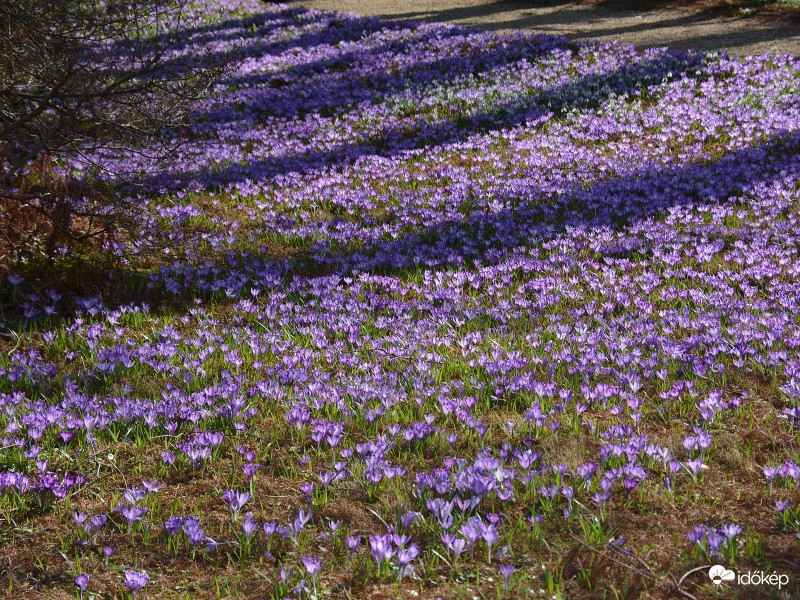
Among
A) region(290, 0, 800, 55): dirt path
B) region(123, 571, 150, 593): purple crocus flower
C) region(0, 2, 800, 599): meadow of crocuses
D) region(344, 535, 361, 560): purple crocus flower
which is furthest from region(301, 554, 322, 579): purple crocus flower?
region(290, 0, 800, 55): dirt path

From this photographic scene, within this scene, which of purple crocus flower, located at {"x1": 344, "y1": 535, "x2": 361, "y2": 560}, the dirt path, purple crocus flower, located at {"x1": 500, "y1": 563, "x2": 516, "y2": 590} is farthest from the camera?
the dirt path

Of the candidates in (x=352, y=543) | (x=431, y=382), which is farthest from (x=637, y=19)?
(x=352, y=543)

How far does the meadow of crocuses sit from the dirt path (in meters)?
6.31

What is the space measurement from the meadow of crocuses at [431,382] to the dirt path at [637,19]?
20.7 ft

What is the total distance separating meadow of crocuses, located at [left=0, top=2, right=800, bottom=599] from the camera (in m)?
3.17

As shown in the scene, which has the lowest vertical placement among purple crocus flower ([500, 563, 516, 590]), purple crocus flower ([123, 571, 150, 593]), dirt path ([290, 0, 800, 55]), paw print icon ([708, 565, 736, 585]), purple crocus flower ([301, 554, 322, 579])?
paw print icon ([708, 565, 736, 585])

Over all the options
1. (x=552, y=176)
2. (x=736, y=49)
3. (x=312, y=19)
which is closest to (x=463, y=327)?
(x=552, y=176)

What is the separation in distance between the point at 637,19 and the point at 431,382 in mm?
18595

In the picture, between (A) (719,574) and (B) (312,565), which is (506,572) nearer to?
(B) (312,565)

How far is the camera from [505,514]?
3416 millimetres

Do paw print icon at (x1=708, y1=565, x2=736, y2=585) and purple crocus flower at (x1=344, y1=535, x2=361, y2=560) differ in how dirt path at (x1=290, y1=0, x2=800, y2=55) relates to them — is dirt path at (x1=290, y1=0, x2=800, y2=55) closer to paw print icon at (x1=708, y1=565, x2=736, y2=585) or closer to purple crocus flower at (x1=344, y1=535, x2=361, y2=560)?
paw print icon at (x1=708, y1=565, x2=736, y2=585)

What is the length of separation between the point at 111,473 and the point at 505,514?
2.07 meters

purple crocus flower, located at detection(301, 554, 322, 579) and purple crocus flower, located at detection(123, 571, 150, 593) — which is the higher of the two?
purple crocus flower, located at detection(123, 571, 150, 593)

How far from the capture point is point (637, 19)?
20.3 metres
